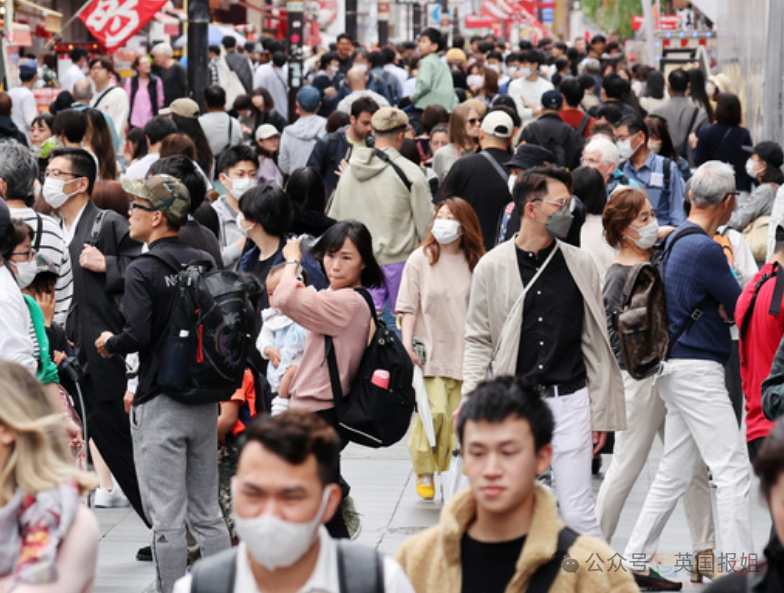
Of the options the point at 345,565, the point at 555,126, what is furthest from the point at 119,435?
the point at 555,126

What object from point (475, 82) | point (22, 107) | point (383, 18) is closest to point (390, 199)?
point (22, 107)

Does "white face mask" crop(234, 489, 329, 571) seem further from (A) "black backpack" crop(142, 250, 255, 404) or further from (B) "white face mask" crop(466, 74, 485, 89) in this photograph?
(B) "white face mask" crop(466, 74, 485, 89)

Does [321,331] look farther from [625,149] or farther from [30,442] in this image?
[625,149]

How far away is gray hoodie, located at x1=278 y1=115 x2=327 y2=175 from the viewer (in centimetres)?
1551

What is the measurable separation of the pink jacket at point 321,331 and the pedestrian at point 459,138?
20.2 ft

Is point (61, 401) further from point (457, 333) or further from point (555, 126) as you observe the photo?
point (555, 126)

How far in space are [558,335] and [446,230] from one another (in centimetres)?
191

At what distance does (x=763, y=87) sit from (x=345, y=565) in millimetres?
14329

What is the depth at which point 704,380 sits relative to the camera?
279 inches

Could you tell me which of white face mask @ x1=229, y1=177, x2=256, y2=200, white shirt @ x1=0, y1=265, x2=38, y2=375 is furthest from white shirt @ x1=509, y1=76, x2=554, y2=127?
white shirt @ x1=0, y1=265, x2=38, y2=375

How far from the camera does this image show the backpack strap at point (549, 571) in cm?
393

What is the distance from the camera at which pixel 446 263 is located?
28.6ft

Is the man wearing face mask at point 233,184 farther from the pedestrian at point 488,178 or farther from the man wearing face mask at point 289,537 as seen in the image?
the man wearing face mask at point 289,537

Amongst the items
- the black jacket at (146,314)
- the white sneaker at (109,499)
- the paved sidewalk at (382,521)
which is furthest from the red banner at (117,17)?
the black jacket at (146,314)
